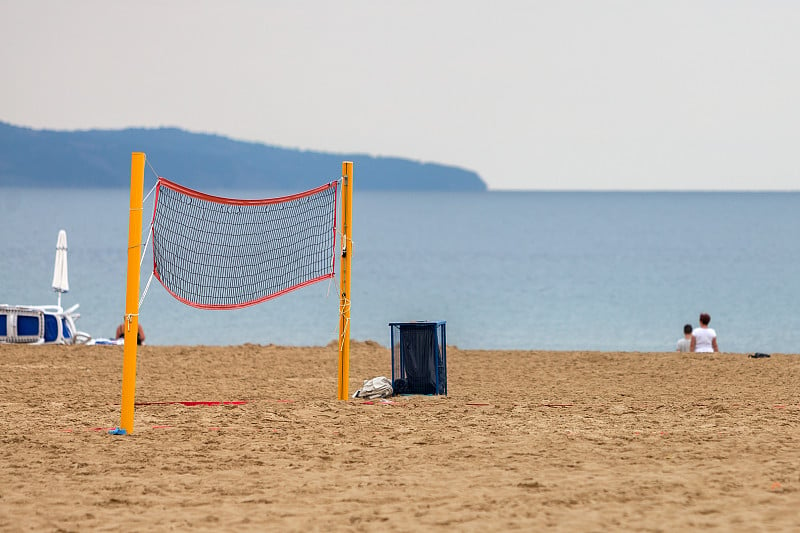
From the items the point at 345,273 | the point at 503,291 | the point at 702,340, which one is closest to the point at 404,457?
the point at 345,273

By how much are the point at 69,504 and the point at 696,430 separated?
4.92 m

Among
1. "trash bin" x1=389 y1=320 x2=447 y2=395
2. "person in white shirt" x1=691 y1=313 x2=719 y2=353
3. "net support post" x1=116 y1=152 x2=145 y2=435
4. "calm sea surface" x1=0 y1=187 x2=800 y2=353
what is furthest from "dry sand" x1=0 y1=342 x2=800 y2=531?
"calm sea surface" x1=0 y1=187 x2=800 y2=353

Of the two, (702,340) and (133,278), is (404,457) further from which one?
(702,340)

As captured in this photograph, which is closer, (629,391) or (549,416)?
(549,416)

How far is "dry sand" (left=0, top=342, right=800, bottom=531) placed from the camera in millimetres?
6016

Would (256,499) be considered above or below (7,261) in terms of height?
below

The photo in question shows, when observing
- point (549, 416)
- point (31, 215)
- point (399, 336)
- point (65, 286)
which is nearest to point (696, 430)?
point (549, 416)

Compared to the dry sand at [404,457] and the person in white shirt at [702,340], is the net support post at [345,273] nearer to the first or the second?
the dry sand at [404,457]

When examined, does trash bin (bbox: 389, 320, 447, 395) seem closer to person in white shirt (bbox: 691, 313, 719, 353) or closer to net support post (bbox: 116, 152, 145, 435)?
net support post (bbox: 116, 152, 145, 435)

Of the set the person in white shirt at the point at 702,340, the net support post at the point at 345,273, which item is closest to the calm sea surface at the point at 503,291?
the person in white shirt at the point at 702,340

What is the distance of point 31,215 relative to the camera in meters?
127

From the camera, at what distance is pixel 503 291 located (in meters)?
49.1

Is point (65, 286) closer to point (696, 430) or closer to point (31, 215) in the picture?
point (696, 430)

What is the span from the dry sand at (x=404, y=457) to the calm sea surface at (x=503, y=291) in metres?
17.9
